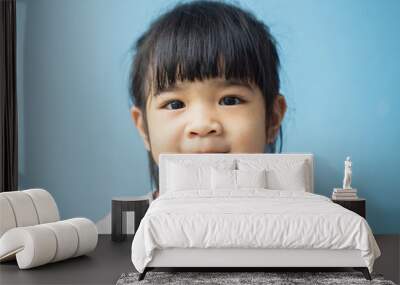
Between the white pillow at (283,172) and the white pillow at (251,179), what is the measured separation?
119mm

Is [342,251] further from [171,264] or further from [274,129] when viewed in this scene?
[274,129]

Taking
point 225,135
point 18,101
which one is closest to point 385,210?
point 225,135

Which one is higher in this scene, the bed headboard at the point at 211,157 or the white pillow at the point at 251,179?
the bed headboard at the point at 211,157

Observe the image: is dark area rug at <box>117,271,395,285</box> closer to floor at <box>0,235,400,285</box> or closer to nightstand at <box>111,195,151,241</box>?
floor at <box>0,235,400,285</box>

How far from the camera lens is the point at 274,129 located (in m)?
6.68

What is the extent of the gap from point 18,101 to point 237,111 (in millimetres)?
2413

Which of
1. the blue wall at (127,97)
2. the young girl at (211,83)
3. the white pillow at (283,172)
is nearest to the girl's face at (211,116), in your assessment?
the young girl at (211,83)

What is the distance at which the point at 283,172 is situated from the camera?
20.0 ft

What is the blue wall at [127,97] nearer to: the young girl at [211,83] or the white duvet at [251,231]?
the young girl at [211,83]

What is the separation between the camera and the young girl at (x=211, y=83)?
6426 mm

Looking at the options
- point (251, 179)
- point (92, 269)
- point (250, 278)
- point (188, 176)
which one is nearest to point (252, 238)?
point (250, 278)

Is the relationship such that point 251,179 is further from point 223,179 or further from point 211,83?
point 211,83

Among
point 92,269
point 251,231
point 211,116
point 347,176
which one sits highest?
point 211,116

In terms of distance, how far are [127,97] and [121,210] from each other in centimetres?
127
